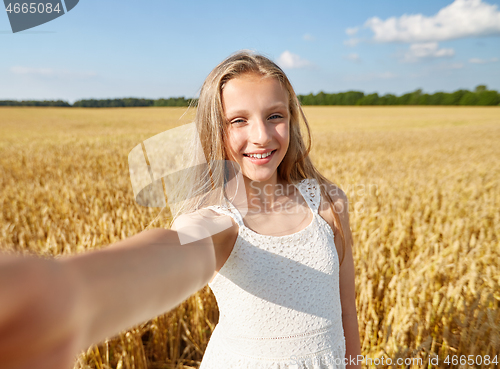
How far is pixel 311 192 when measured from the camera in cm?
142

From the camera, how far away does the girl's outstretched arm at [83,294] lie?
0.27 meters

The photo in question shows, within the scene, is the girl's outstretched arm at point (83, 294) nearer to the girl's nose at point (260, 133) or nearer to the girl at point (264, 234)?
the girl at point (264, 234)

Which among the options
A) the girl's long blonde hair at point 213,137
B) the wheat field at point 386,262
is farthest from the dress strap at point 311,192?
the wheat field at point 386,262

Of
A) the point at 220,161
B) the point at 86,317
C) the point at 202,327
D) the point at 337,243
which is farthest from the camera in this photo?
the point at 202,327

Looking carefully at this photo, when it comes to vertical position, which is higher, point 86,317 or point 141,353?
point 86,317

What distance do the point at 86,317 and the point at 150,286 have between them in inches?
3.7

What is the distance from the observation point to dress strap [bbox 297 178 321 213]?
4.41 feet

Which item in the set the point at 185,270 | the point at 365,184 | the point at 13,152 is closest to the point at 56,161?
the point at 13,152

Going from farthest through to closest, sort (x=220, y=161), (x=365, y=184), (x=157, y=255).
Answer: (x=365, y=184) < (x=220, y=161) < (x=157, y=255)

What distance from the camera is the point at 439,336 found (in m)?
1.95

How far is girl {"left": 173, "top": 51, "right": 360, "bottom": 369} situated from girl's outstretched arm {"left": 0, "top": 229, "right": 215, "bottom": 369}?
1.64ft

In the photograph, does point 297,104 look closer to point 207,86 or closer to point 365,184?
point 207,86

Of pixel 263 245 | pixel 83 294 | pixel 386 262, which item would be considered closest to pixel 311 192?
pixel 263 245

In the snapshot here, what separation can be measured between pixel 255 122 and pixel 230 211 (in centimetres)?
33
